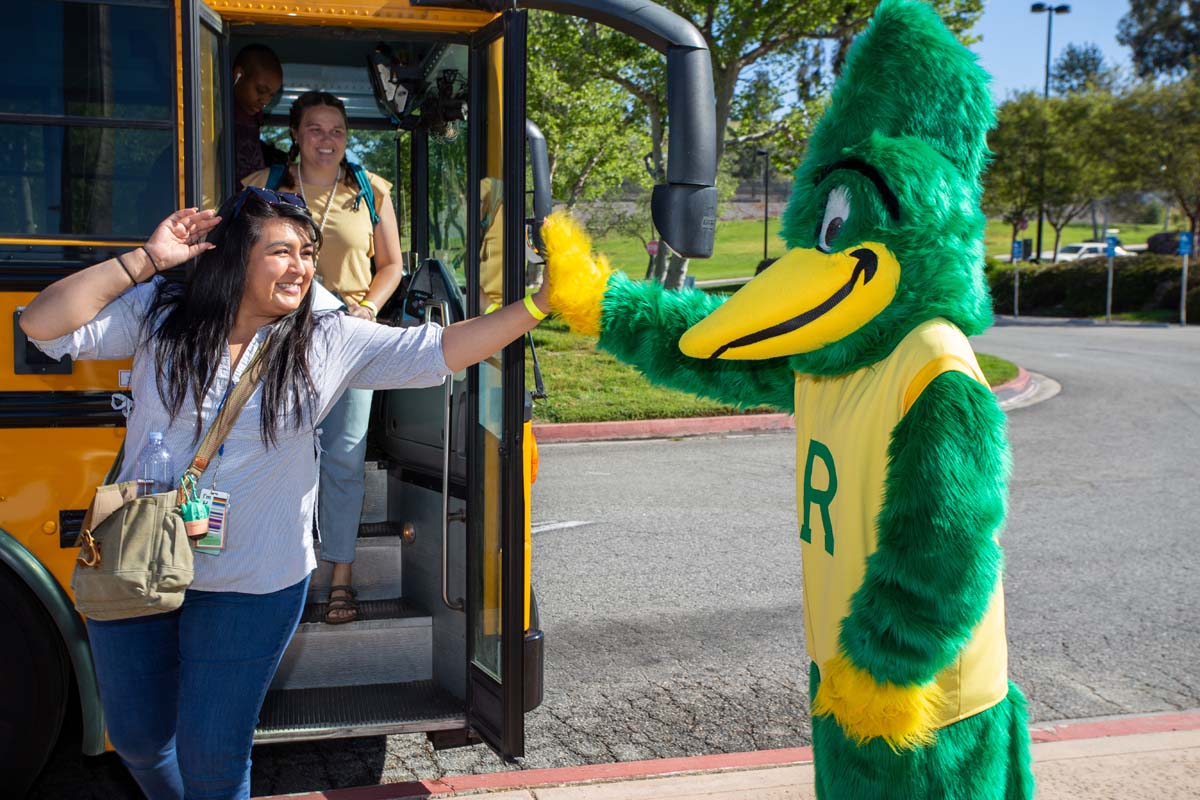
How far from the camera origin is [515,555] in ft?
10.7

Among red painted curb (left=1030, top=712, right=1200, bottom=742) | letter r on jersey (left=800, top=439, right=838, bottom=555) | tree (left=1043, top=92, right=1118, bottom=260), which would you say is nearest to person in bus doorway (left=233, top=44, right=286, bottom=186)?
letter r on jersey (left=800, top=439, right=838, bottom=555)

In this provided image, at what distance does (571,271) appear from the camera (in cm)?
283

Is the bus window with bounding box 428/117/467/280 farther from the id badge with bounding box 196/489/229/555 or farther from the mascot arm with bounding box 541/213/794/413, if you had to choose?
the id badge with bounding box 196/489/229/555

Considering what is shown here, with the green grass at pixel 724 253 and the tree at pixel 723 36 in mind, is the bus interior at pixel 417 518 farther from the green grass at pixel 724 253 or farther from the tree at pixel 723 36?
the green grass at pixel 724 253

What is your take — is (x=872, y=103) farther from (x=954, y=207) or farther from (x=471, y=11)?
(x=471, y=11)

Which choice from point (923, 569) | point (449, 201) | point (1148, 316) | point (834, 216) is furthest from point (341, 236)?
point (1148, 316)

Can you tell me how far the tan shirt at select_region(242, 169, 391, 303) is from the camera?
3969 mm

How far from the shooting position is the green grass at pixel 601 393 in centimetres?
1158

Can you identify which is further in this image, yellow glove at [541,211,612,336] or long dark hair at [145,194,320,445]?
yellow glove at [541,211,612,336]

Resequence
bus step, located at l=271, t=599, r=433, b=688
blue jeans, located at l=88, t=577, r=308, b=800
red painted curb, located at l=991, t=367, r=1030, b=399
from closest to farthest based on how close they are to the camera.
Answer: blue jeans, located at l=88, t=577, r=308, b=800, bus step, located at l=271, t=599, r=433, b=688, red painted curb, located at l=991, t=367, r=1030, b=399

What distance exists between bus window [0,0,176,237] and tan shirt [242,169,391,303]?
92cm

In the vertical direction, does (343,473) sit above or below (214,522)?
below

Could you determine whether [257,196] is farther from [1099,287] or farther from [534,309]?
[1099,287]

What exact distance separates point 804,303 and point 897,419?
1.06 ft
